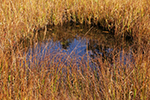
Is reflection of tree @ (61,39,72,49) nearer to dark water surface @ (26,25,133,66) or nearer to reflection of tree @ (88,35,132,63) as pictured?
dark water surface @ (26,25,133,66)

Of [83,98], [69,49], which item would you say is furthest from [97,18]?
[83,98]

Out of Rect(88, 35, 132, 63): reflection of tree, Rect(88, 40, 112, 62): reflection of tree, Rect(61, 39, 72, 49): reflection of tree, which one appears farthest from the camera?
Rect(61, 39, 72, 49): reflection of tree

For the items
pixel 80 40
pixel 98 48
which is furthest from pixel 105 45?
pixel 80 40

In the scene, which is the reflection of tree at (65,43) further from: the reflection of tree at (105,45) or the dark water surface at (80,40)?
the reflection of tree at (105,45)

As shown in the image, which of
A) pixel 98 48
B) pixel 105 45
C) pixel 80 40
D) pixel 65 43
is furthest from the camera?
pixel 80 40

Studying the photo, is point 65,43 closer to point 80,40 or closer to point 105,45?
point 80,40

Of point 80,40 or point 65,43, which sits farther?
point 80,40

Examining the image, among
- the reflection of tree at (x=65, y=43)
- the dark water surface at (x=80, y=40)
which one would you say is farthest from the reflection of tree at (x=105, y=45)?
the reflection of tree at (x=65, y=43)

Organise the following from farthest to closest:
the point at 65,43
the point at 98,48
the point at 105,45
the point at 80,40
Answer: the point at 80,40, the point at 65,43, the point at 105,45, the point at 98,48

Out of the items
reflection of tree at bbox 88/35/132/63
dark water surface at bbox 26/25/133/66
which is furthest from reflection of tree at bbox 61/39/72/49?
reflection of tree at bbox 88/35/132/63

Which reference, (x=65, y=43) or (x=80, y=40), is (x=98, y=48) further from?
(x=65, y=43)

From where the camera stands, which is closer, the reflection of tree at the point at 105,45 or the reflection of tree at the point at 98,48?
the reflection of tree at the point at 98,48

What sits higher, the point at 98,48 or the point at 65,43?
the point at 65,43

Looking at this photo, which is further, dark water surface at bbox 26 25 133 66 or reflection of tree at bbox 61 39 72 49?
reflection of tree at bbox 61 39 72 49
